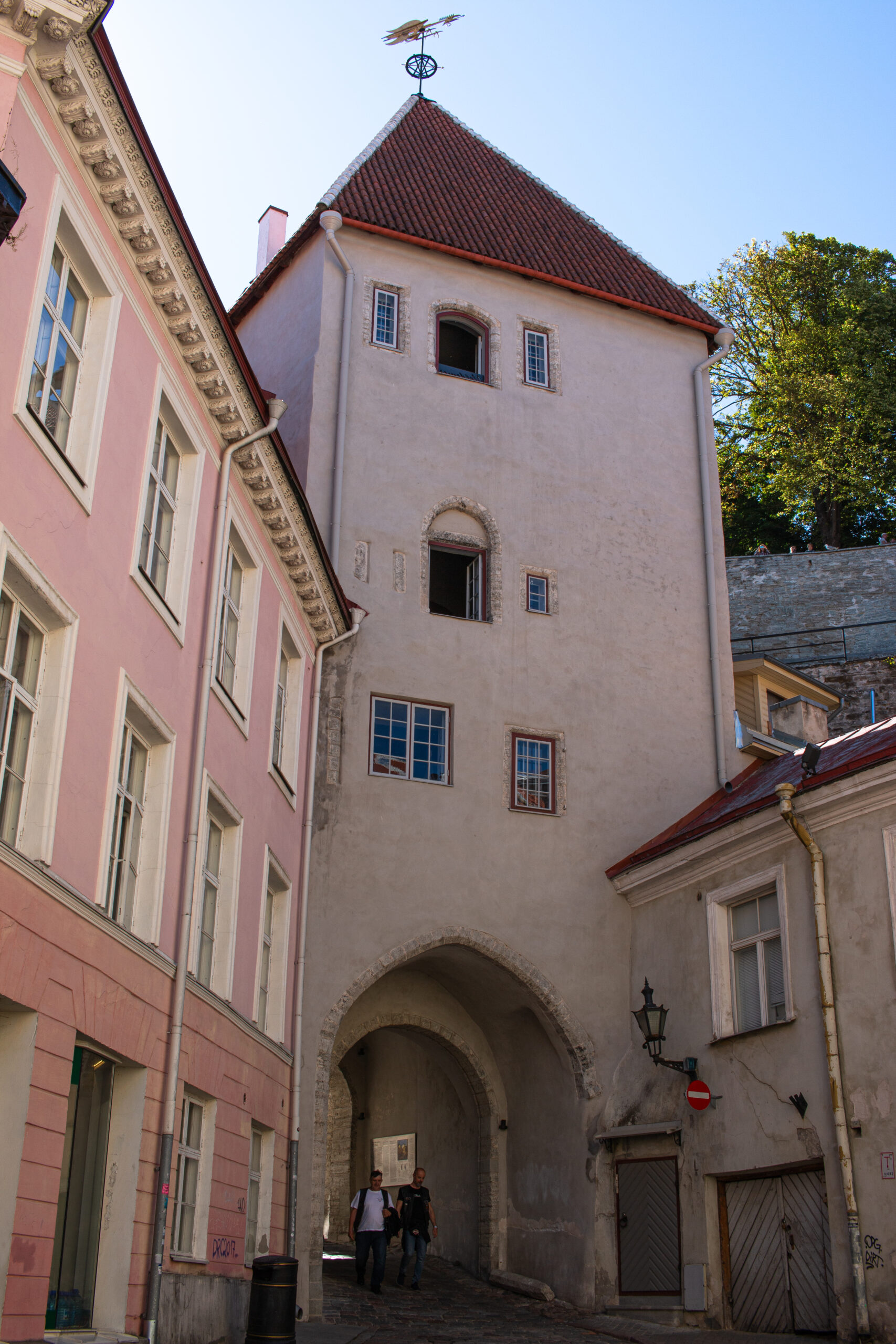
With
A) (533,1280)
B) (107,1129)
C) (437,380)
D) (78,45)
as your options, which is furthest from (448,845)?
(78,45)

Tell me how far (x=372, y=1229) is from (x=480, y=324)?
13.9 meters

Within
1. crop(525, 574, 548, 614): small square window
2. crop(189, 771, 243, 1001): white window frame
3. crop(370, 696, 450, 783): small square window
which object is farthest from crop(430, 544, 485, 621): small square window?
crop(189, 771, 243, 1001): white window frame

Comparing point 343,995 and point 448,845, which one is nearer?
point 343,995

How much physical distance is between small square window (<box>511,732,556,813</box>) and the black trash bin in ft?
29.3

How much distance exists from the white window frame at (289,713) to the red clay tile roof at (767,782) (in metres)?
5.06

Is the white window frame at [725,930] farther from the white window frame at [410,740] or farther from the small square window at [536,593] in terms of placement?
the small square window at [536,593]

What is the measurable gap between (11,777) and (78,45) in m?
4.68

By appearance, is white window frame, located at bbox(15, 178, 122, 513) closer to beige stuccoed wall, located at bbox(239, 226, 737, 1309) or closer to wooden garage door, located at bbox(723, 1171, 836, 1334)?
beige stuccoed wall, located at bbox(239, 226, 737, 1309)

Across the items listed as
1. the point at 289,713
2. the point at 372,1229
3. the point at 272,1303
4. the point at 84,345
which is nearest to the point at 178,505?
the point at 84,345

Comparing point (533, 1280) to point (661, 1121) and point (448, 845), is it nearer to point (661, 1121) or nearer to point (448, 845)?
point (661, 1121)

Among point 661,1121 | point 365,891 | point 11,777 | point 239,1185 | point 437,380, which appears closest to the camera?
point 11,777

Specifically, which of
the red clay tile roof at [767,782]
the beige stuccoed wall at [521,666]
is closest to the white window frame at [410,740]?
the beige stuccoed wall at [521,666]

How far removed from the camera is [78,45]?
8.46 metres

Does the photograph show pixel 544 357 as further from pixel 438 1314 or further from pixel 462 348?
pixel 438 1314
